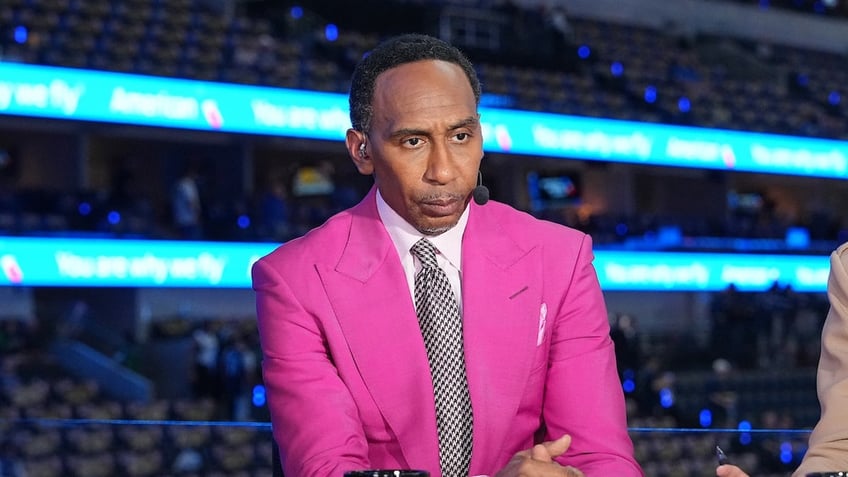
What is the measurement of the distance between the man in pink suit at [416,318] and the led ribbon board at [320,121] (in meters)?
10.1

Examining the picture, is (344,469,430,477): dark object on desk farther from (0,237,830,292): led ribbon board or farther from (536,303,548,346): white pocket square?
(0,237,830,292): led ribbon board

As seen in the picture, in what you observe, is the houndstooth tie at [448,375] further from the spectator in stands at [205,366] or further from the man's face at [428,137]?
the spectator in stands at [205,366]

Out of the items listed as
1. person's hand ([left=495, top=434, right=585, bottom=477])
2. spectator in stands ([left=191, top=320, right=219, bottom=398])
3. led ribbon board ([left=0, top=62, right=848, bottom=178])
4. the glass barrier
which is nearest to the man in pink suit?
person's hand ([left=495, top=434, right=585, bottom=477])

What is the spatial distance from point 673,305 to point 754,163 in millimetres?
2379

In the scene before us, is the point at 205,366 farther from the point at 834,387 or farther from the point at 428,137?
the point at 834,387

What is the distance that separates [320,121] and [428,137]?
11.9 m

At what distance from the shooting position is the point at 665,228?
16500 mm

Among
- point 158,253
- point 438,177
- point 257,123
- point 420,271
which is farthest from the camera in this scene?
point 257,123

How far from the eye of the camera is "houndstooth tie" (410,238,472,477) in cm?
181

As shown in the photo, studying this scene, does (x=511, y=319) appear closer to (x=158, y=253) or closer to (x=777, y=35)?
(x=158, y=253)

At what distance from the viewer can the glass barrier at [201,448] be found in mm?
2307

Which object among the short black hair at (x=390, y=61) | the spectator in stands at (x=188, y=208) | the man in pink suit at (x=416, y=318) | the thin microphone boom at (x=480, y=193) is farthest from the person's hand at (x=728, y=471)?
the spectator in stands at (x=188, y=208)

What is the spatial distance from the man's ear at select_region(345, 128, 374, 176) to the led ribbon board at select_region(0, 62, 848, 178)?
33.2 ft

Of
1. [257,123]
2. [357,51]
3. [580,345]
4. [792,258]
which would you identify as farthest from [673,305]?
[580,345]
